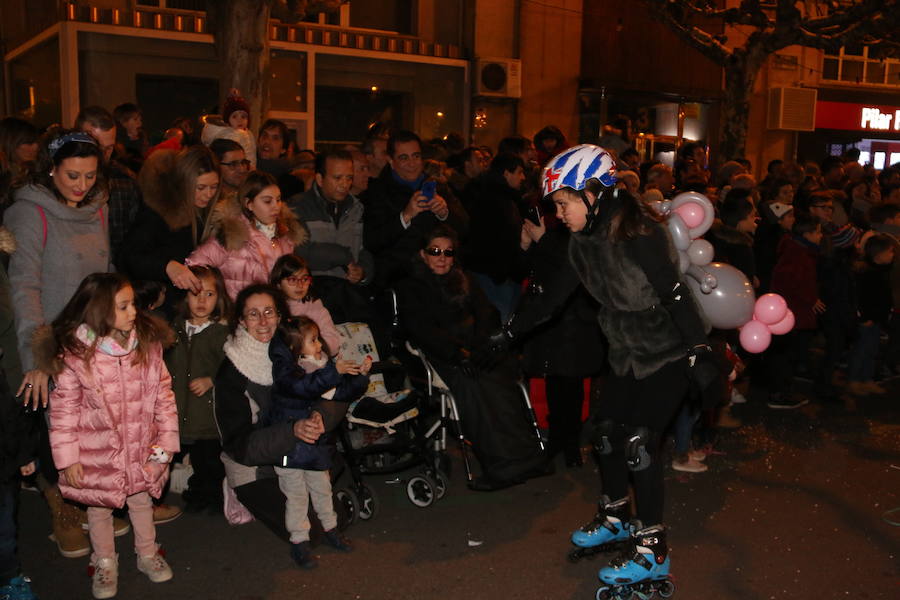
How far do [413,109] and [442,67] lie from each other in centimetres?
99

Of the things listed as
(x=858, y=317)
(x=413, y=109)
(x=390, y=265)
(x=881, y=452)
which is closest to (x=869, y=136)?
(x=413, y=109)

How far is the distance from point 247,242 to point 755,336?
3481mm

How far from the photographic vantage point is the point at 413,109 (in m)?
17.4

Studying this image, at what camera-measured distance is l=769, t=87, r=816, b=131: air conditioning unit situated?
882 inches

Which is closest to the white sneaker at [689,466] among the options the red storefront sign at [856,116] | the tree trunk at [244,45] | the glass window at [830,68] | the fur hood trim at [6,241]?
the fur hood trim at [6,241]

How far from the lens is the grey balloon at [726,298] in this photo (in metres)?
5.62

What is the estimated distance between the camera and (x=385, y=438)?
18.9 feet

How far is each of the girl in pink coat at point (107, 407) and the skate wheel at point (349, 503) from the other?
1.17 m

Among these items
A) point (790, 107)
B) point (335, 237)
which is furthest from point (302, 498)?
point (790, 107)

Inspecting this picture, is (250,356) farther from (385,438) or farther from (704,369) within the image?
(704,369)

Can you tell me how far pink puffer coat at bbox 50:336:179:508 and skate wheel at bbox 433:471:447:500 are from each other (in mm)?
1855

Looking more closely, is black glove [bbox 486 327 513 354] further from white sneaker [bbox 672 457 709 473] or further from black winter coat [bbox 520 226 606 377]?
white sneaker [bbox 672 457 709 473]

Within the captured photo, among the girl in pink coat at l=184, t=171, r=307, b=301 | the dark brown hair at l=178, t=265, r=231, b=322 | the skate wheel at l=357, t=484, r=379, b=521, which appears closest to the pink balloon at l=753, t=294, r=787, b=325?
the skate wheel at l=357, t=484, r=379, b=521

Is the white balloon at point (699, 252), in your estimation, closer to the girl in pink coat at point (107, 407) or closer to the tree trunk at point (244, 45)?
the girl in pink coat at point (107, 407)
